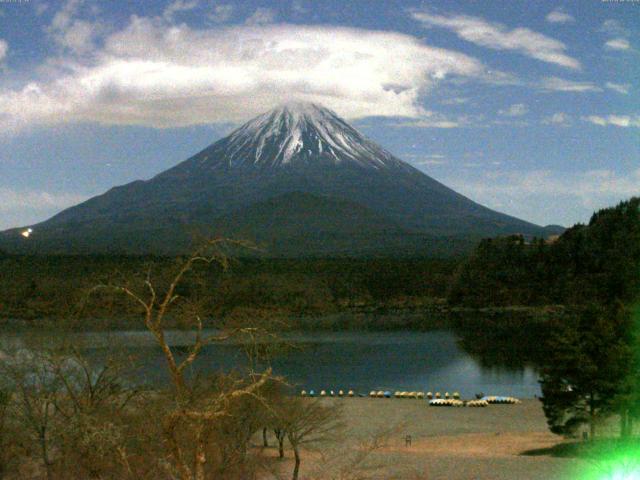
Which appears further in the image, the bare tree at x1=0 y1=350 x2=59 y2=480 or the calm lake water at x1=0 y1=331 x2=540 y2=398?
the calm lake water at x1=0 y1=331 x2=540 y2=398

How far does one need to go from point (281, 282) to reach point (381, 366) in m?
45.1

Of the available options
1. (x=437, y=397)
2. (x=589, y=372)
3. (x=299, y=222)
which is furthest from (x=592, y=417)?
(x=299, y=222)

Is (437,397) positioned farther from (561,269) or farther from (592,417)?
(561,269)

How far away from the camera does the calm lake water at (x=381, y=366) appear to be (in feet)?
124

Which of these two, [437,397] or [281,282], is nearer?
[437,397]

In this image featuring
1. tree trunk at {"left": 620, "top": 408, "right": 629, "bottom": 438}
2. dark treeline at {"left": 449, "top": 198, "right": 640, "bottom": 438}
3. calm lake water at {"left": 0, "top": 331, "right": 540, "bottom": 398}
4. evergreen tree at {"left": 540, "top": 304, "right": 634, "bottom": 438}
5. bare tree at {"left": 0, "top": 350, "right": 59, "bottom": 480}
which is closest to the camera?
bare tree at {"left": 0, "top": 350, "right": 59, "bottom": 480}

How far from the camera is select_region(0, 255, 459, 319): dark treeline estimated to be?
75.2 meters

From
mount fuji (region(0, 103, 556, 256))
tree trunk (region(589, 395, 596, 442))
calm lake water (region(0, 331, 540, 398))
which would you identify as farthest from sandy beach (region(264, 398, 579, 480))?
mount fuji (region(0, 103, 556, 256))

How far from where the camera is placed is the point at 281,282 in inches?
3531

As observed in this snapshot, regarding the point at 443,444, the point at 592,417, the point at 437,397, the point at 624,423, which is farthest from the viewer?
the point at 437,397

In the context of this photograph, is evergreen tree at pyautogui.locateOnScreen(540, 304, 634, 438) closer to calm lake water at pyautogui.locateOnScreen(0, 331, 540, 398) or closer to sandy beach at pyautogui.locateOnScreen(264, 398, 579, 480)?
sandy beach at pyautogui.locateOnScreen(264, 398, 579, 480)

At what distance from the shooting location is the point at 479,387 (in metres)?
38.4

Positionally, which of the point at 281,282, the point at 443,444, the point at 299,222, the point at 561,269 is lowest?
the point at 443,444

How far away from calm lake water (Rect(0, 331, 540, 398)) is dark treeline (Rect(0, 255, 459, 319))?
2035 centimetres
